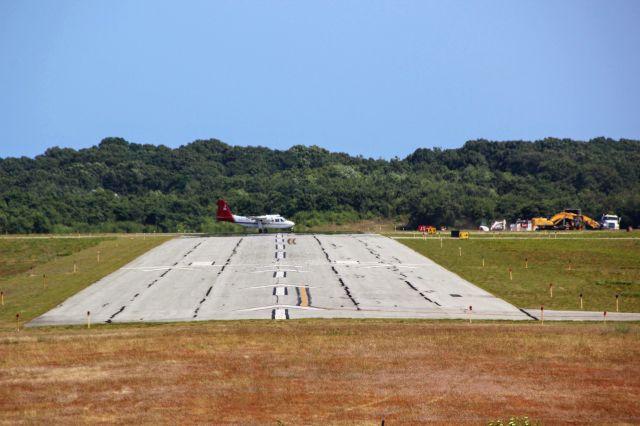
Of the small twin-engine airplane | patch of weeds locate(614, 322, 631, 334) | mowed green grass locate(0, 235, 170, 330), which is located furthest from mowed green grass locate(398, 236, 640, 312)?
mowed green grass locate(0, 235, 170, 330)

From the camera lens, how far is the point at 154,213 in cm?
14725

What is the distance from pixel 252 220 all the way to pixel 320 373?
Result: 74.5 metres

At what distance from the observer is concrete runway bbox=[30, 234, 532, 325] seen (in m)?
54.4

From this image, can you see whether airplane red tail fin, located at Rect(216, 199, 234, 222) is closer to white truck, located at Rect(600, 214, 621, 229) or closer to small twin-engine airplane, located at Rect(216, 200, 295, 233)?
small twin-engine airplane, located at Rect(216, 200, 295, 233)

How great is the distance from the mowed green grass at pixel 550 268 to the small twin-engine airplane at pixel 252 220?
1867 cm

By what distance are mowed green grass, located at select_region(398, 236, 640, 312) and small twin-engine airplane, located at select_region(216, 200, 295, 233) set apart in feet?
61.2

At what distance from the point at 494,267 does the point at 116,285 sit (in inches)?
1265

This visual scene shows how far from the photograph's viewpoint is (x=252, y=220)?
365ft

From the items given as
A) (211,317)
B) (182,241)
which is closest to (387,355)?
(211,317)

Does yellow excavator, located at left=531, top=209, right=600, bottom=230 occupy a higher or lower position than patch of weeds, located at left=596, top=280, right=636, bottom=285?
higher

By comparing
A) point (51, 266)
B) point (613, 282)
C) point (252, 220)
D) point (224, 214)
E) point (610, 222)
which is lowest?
point (613, 282)

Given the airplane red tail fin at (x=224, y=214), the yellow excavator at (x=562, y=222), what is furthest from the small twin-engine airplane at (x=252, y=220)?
the yellow excavator at (x=562, y=222)

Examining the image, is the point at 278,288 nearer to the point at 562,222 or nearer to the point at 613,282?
the point at 613,282

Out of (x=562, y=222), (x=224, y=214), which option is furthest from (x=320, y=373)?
(x=562, y=222)
